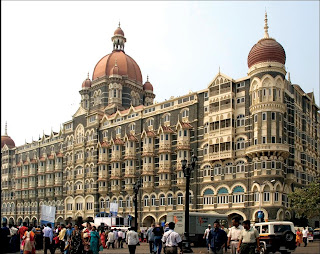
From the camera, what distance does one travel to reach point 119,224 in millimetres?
51094

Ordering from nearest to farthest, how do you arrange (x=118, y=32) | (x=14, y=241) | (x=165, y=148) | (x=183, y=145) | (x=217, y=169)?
1. (x=14, y=241)
2. (x=217, y=169)
3. (x=183, y=145)
4. (x=165, y=148)
5. (x=118, y=32)

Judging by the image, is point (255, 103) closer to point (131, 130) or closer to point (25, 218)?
point (131, 130)

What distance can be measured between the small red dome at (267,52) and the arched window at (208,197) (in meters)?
14.5

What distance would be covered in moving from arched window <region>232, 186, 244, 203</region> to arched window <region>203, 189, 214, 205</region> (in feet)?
10.0

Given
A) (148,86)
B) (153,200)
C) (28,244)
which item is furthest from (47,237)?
(148,86)

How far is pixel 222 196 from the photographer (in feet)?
160

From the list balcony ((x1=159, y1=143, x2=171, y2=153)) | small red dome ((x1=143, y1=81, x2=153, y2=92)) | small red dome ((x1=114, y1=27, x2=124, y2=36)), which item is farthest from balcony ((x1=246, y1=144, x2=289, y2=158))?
small red dome ((x1=114, y1=27, x2=124, y2=36))

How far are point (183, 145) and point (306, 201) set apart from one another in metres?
15.3

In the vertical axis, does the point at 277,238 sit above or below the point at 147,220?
above

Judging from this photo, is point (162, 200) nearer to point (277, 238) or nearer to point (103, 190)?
point (103, 190)

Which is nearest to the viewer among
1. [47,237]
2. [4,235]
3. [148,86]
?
[4,235]

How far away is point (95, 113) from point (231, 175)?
86.5ft

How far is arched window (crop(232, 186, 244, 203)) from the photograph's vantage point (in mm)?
46744

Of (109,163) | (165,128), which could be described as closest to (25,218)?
(109,163)
